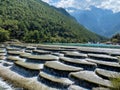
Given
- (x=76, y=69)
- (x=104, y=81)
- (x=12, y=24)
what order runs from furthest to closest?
1. (x=12, y=24)
2. (x=76, y=69)
3. (x=104, y=81)

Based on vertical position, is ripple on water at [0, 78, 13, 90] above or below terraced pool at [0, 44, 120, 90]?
below

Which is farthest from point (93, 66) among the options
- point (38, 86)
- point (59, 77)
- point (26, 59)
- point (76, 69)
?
point (26, 59)

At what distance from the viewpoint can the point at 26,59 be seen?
5106 centimetres

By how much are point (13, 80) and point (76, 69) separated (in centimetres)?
991

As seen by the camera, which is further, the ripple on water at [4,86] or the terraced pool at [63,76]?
the ripple on water at [4,86]

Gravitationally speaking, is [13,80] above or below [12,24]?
below

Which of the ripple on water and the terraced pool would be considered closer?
the terraced pool

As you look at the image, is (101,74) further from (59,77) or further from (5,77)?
(5,77)

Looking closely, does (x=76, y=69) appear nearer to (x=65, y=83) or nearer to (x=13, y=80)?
(x=65, y=83)

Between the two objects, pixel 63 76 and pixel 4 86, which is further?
pixel 63 76

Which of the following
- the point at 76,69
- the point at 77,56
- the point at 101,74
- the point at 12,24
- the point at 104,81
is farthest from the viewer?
the point at 12,24

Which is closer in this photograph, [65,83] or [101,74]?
[65,83]

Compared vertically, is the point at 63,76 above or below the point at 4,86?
above

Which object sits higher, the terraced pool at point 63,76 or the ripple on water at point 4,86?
the terraced pool at point 63,76
